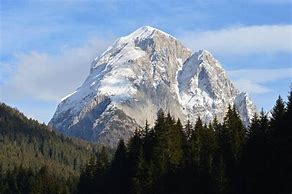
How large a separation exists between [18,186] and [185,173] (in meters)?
131

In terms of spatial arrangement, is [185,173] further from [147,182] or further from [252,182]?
[252,182]

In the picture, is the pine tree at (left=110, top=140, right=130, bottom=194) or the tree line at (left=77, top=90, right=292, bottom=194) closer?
the tree line at (left=77, top=90, right=292, bottom=194)

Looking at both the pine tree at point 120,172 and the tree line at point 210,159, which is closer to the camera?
the tree line at point 210,159

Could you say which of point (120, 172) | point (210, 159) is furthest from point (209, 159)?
point (120, 172)

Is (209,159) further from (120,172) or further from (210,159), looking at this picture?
(120,172)

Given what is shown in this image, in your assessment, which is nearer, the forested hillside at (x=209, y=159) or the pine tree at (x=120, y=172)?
the forested hillside at (x=209, y=159)

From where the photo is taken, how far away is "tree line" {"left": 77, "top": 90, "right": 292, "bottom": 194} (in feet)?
193

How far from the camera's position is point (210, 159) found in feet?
227

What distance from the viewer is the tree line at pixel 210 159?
58969mm

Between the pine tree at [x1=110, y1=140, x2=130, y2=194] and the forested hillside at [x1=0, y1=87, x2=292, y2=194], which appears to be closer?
the forested hillside at [x1=0, y1=87, x2=292, y2=194]

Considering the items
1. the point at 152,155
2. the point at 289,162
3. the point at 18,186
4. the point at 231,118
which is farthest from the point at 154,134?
the point at 18,186

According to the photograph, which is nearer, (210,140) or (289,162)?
(289,162)

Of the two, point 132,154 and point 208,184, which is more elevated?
point 132,154

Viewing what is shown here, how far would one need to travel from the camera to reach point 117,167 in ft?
312
